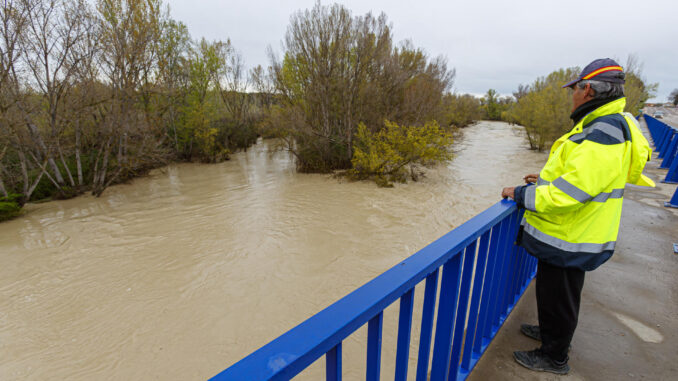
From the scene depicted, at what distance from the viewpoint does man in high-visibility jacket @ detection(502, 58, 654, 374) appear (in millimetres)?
1595

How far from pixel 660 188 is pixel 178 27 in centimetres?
2050

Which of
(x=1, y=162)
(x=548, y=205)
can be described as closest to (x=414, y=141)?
(x=548, y=205)

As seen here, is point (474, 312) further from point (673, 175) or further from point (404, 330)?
point (673, 175)

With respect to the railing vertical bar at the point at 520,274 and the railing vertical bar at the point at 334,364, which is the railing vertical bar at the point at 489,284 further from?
the railing vertical bar at the point at 334,364

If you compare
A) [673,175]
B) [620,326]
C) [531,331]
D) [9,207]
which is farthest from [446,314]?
[9,207]

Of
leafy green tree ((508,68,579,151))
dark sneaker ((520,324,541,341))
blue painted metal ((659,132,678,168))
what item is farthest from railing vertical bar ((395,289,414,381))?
leafy green tree ((508,68,579,151))

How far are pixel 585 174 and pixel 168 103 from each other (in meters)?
17.5

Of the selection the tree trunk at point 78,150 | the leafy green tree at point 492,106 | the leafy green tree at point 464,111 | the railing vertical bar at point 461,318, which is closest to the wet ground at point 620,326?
the railing vertical bar at point 461,318

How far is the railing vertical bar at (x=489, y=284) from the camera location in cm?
199

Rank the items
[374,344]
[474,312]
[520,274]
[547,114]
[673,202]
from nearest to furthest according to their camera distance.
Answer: [374,344] → [474,312] → [520,274] → [673,202] → [547,114]

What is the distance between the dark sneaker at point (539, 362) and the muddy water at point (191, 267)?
1999mm

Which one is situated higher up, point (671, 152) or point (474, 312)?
point (671, 152)

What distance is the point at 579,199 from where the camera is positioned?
5.28ft

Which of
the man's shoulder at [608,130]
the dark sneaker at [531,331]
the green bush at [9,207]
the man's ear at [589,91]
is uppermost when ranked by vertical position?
the man's ear at [589,91]
